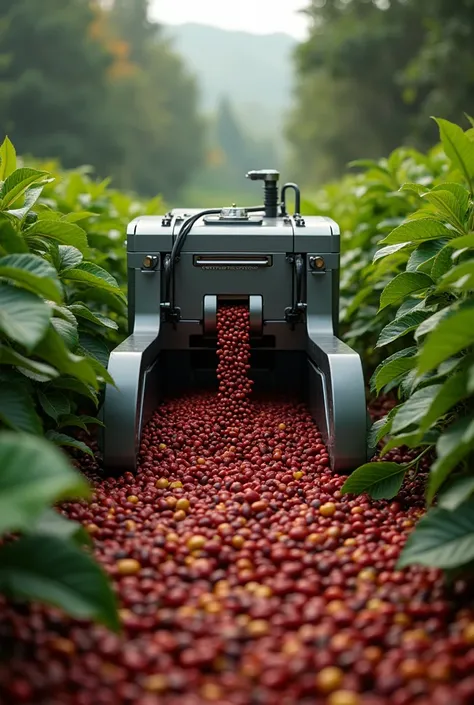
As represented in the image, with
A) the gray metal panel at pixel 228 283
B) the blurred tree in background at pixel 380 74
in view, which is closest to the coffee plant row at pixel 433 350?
the gray metal panel at pixel 228 283

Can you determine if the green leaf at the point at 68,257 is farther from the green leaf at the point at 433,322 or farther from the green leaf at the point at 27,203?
the green leaf at the point at 433,322

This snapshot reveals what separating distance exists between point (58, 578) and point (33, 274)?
0.82 metres

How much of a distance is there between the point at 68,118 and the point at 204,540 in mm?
21755

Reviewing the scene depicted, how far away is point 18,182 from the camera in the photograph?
294 centimetres

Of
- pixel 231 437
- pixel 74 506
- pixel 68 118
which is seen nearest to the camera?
pixel 74 506

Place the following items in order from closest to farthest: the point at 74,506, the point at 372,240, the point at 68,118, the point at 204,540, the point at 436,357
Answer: the point at 436,357 → the point at 204,540 → the point at 74,506 → the point at 372,240 → the point at 68,118

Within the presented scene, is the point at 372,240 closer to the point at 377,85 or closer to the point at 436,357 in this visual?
the point at 436,357

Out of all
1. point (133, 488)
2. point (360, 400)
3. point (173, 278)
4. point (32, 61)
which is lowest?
point (133, 488)

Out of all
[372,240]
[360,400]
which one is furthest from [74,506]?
[372,240]

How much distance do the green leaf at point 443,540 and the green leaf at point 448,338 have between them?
0.37m

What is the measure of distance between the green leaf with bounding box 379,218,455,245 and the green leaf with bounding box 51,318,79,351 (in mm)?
1083

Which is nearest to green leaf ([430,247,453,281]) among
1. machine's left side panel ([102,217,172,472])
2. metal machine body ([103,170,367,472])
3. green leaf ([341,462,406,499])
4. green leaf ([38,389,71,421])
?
green leaf ([341,462,406,499])

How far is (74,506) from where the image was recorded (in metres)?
2.65

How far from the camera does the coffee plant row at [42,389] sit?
163 centimetres
